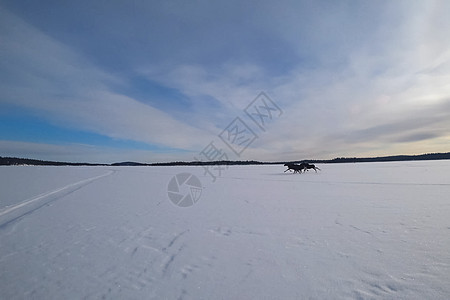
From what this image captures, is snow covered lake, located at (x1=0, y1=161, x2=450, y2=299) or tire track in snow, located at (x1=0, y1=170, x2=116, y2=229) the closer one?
snow covered lake, located at (x1=0, y1=161, x2=450, y2=299)

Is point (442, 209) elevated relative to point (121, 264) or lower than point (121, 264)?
elevated

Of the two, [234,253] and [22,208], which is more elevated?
[22,208]

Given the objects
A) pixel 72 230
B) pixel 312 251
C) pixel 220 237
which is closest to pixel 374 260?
pixel 312 251

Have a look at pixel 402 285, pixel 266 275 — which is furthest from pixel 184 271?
pixel 402 285

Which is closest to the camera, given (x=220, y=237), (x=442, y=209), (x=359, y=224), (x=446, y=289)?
(x=446, y=289)

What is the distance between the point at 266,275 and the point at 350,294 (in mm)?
958

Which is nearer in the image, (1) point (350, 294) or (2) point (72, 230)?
(1) point (350, 294)

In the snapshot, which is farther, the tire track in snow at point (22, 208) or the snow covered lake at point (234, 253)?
the tire track in snow at point (22, 208)

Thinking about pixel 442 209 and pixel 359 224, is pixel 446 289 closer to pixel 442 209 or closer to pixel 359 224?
pixel 359 224

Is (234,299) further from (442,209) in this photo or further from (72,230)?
(442,209)

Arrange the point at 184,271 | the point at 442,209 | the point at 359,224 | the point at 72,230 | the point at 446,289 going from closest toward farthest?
1. the point at 446,289
2. the point at 184,271
3. the point at 359,224
4. the point at 72,230
5. the point at 442,209

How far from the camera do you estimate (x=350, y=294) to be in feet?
7.54

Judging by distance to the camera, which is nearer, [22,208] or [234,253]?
[234,253]

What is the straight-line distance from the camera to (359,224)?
451 centimetres
